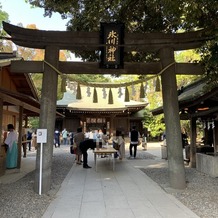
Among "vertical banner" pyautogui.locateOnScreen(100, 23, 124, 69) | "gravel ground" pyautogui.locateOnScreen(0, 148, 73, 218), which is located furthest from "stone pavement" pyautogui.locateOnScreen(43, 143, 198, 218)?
"vertical banner" pyautogui.locateOnScreen(100, 23, 124, 69)

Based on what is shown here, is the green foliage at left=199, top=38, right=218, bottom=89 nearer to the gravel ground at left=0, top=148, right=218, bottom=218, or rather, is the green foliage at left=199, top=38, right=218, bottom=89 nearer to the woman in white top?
the gravel ground at left=0, top=148, right=218, bottom=218

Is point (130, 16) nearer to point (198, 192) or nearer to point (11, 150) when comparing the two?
point (198, 192)

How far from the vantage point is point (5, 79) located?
10.3m

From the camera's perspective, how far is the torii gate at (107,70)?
730cm

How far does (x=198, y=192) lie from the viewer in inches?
264

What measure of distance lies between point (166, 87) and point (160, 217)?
3979 mm

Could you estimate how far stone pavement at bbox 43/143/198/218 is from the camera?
5.04m

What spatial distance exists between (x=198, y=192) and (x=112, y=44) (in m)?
4.67

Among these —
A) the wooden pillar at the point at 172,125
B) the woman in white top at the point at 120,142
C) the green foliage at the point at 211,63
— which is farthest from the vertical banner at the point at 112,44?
the woman in white top at the point at 120,142

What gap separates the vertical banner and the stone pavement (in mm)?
3528

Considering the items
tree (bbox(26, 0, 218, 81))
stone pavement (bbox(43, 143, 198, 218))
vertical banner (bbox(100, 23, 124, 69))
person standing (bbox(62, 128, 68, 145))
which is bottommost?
stone pavement (bbox(43, 143, 198, 218))

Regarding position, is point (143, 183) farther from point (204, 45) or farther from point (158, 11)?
point (158, 11)

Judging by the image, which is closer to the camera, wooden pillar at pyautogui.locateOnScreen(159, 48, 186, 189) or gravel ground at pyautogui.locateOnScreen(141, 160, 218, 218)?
gravel ground at pyautogui.locateOnScreen(141, 160, 218, 218)

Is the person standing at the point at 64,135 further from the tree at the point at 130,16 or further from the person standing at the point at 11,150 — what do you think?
the tree at the point at 130,16
